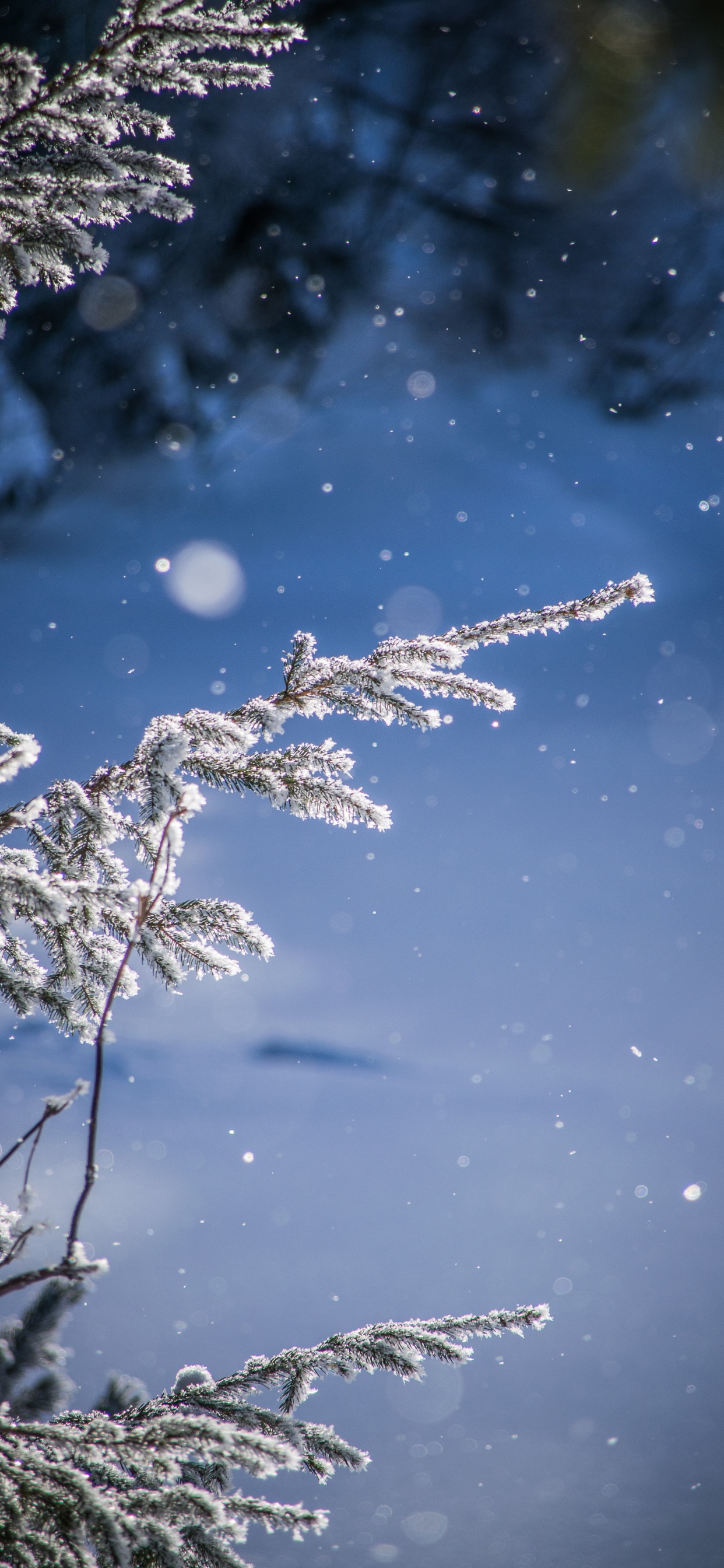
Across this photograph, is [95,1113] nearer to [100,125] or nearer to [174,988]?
[174,988]

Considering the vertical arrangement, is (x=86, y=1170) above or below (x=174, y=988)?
below

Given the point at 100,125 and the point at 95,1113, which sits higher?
the point at 100,125

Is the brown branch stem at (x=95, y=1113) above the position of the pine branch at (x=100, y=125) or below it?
below

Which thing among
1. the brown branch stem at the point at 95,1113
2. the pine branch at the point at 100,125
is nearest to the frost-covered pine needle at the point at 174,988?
the brown branch stem at the point at 95,1113

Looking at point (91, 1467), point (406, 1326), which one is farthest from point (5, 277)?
point (406, 1326)

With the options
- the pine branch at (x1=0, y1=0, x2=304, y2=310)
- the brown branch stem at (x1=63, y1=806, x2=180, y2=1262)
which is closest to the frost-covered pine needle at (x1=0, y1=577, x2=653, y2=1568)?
the brown branch stem at (x1=63, y1=806, x2=180, y2=1262)

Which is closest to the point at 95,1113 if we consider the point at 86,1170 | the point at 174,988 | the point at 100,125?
the point at 86,1170

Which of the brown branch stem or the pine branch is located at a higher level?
the pine branch

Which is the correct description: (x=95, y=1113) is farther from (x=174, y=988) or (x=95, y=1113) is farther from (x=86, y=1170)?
(x=174, y=988)

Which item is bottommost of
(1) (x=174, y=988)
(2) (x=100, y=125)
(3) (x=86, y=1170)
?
(3) (x=86, y=1170)

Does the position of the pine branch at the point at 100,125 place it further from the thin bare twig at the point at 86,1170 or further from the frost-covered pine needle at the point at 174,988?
the thin bare twig at the point at 86,1170

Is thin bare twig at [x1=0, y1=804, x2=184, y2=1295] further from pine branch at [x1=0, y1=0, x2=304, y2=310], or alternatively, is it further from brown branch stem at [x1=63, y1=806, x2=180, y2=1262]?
pine branch at [x1=0, y1=0, x2=304, y2=310]

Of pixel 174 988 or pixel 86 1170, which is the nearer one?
pixel 86 1170

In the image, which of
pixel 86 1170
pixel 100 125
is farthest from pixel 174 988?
pixel 100 125
